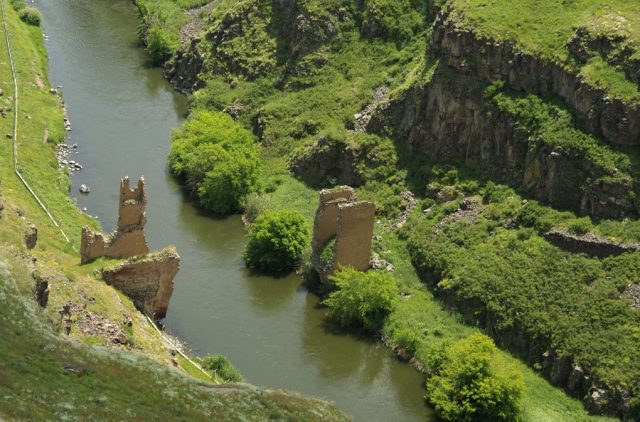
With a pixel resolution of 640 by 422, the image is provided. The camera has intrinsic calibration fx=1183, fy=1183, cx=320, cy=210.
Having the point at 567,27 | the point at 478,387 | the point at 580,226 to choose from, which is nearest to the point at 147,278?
the point at 478,387

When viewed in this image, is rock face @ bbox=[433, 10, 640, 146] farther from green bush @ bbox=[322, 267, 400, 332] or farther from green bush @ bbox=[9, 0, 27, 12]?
green bush @ bbox=[9, 0, 27, 12]

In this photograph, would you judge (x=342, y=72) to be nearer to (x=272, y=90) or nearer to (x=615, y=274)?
(x=272, y=90)

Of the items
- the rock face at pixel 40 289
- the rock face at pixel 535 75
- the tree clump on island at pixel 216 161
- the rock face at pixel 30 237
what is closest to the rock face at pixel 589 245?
the rock face at pixel 535 75

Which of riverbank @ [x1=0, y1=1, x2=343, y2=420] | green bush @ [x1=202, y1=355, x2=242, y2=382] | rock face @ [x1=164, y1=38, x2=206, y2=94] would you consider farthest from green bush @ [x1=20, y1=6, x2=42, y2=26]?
green bush @ [x1=202, y1=355, x2=242, y2=382]

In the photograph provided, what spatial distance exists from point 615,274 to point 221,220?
2967 cm

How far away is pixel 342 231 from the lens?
235ft

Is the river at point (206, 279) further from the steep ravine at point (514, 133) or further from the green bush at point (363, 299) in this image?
the steep ravine at point (514, 133)

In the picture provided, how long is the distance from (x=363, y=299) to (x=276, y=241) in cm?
860

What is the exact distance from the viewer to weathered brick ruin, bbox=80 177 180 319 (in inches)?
2594

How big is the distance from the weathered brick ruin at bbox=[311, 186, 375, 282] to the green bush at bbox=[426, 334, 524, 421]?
1180cm

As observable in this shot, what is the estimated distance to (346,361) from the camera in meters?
68.3

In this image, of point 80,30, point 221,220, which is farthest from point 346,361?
point 80,30

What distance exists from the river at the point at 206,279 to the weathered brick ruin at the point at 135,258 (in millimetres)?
2821

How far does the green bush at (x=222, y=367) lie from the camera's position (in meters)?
63.7
